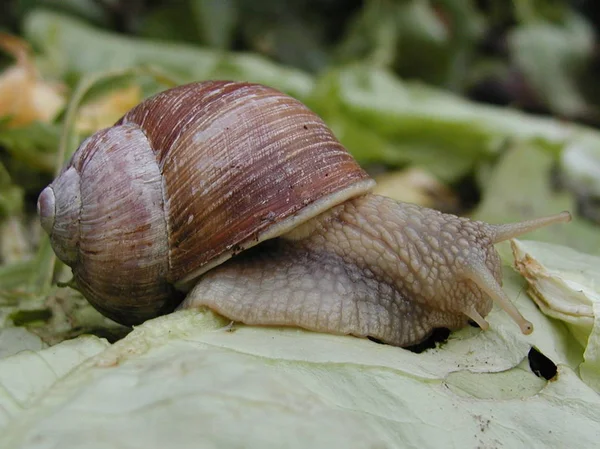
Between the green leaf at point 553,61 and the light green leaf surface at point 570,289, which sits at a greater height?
the green leaf at point 553,61

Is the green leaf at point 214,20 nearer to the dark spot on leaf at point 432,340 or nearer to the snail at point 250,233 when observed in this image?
the snail at point 250,233

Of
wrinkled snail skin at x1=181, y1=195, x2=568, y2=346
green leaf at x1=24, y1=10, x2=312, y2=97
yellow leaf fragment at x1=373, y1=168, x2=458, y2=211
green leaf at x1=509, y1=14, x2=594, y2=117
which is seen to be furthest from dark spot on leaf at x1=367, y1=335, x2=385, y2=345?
green leaf at x1=509, y1=14, x2=594, y2=117

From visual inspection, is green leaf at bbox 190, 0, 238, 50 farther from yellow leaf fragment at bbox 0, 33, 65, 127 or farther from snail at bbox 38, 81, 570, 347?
snail at bbox 38, 81, 570, 347

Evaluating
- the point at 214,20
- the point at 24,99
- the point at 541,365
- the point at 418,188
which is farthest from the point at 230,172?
the point at 214,20

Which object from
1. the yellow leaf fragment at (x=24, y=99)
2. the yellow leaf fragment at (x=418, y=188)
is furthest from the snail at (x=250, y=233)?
the yellow leaf fragment at (x=418, y=188)

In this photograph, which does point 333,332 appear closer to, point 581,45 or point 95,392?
A: point 95,392

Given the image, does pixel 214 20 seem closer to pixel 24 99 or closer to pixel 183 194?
pixel 24 99
